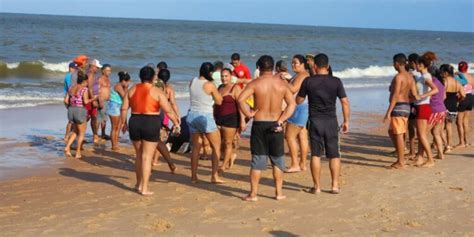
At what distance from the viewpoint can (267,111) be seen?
24.0 ft

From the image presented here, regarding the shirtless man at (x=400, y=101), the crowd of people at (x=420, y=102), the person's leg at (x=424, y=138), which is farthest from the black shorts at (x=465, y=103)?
the shirtless man at (x=400, y=101)

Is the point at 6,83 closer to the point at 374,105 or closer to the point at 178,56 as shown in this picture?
the point at 374,105

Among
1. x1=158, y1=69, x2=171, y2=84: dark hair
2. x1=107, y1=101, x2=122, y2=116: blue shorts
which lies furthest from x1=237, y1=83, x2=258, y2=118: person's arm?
x1=107, y1=101, x2=122, y2=116: blue shorts

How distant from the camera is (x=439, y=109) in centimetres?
984

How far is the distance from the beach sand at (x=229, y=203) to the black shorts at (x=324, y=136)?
526mm

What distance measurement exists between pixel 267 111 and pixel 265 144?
0.37 m

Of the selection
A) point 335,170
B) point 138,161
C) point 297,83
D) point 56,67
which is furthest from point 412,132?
point 56,67

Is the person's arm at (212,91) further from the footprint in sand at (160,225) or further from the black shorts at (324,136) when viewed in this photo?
the footprint in sand at (160,225)

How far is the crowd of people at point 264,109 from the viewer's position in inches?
290

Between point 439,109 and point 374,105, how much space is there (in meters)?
9.65

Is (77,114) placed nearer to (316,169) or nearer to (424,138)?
(316,169)

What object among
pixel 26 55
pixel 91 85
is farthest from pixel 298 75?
pixel 26 55

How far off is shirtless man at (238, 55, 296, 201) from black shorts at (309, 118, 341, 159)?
58 centimetres

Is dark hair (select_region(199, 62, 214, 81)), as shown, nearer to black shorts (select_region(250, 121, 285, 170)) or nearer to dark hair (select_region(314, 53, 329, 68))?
black shorts (select_region(250, 121, 285, 170))
